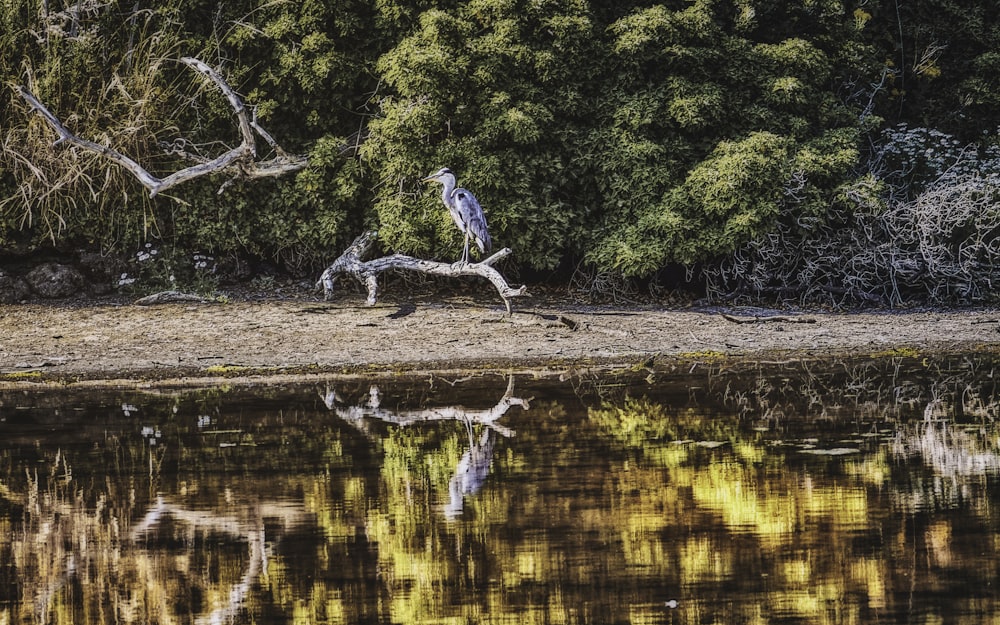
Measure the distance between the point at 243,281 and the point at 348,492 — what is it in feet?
41.9

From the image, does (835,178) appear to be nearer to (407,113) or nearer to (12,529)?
(407,113)

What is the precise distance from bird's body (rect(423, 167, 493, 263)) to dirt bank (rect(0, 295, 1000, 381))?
0.90 meters

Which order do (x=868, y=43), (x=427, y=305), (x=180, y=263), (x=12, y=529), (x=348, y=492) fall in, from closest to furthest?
(x=12, y=529), (x=348, y=492), (x=427, y=305), (x=180, y=263), (x=868, y=43)

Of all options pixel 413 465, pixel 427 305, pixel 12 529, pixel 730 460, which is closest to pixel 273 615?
pixel 12 529

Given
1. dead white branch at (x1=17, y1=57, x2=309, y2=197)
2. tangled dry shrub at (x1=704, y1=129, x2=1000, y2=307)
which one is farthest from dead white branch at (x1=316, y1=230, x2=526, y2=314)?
tangled dry shrub at (x1=704, y1=129, x2=1000, y2=307)

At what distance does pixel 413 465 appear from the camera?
26.8 ft

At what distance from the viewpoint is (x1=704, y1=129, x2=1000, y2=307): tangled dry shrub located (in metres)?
18.2

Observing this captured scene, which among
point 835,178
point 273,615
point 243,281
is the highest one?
point 835,178

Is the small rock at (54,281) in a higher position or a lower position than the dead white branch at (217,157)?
lower

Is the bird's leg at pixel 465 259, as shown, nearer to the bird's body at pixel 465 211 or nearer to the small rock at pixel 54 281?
the bird's body at pixel 465 211

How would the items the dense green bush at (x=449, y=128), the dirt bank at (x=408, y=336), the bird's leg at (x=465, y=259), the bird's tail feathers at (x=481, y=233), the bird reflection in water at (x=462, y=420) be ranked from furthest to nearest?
the dense green bush at (x=449, y=128) < the bird's leg at (x=465, y=259) < the bird's tail feathers at (x=481, y=233) < the dirt bank at (x=408, y=336) < the bird reflection in water at (x=462, y=420)

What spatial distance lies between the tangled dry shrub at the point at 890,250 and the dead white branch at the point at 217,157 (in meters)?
6.22

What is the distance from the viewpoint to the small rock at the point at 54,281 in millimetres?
18797

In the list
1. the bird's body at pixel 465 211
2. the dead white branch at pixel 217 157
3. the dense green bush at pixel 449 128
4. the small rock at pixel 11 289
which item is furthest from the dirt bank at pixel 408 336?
the dead white branch at pixel 217 157
